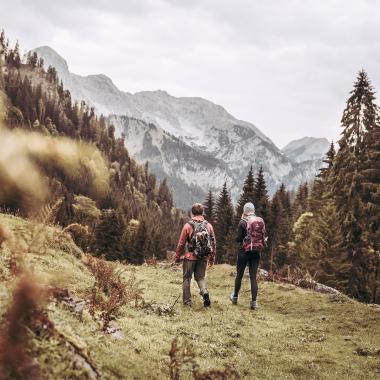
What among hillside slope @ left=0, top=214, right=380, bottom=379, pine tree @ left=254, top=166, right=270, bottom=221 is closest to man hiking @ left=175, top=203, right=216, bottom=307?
hillside slope @ left=0, top=214, right=380, bottom=379

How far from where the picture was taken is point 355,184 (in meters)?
28.9

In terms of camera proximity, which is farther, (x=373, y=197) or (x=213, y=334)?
(x=373, y=197)

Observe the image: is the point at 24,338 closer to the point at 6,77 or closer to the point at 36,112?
the point at 36,112

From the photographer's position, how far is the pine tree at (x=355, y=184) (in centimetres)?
2819

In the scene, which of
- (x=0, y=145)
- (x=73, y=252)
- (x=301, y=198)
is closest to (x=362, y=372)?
(x=73, y=252)

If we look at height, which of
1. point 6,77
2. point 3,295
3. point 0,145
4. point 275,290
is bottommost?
point 275,290

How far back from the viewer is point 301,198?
101 metres

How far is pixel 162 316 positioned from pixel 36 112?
597ft

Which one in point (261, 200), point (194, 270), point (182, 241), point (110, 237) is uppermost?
point (261, 200)

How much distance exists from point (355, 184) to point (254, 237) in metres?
17.6

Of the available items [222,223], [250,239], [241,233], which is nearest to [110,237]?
[222,223]

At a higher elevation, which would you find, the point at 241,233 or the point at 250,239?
the point at 241,233

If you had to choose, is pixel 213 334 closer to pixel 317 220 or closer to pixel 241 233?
pixel 241 233

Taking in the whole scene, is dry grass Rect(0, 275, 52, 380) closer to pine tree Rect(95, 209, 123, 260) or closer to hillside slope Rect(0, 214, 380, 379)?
hillside slope Rect(0, 214, 380, 379)
